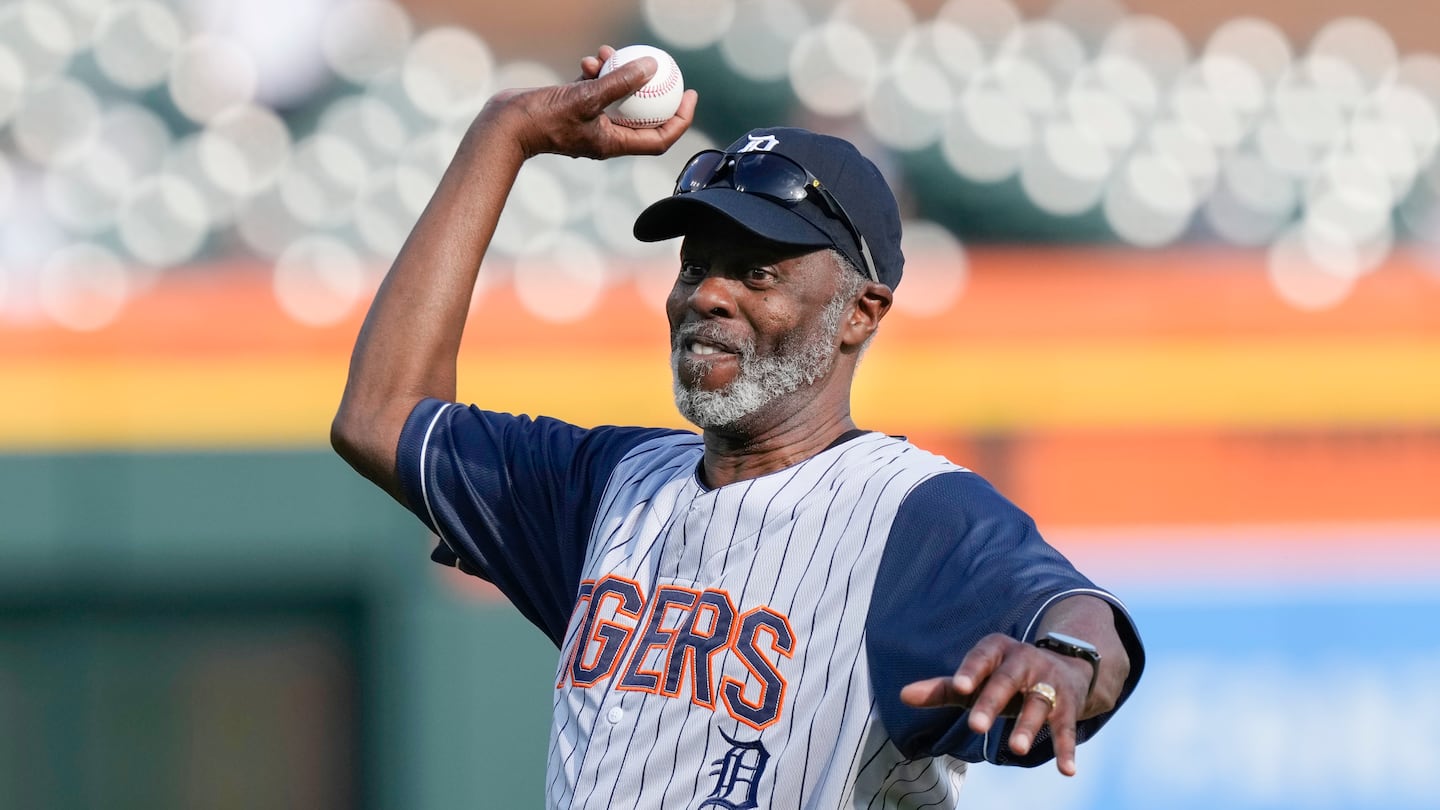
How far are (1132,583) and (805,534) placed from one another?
11.8ft

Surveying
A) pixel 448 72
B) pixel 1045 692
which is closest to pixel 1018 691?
pixel 1045 692

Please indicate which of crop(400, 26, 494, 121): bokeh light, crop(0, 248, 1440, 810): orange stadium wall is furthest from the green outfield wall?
crop(400, 26, 494, 121): bokeh light

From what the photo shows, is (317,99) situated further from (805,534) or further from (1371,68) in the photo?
(805,534)

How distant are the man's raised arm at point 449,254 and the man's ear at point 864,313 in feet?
1.38

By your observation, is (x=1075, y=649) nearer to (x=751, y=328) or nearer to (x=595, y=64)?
(x=751, y=328)

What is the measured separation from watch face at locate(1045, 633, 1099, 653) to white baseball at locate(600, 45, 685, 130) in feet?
3.50

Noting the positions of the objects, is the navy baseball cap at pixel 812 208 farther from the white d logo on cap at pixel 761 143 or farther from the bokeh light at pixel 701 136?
the bokeh light at pixel 701 136

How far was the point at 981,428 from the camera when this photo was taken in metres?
5.25

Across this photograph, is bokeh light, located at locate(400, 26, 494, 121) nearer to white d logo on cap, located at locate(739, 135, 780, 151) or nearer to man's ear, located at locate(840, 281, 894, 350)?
white d logo on cap, located at locate(739, 135, 780, 151)

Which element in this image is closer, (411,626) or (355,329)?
(411,626)

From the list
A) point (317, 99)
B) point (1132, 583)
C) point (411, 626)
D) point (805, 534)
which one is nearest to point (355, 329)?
point (411, 626)

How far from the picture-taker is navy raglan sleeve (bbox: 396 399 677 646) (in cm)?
205

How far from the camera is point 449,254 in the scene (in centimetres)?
212

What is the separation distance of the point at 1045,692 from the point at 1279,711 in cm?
402
